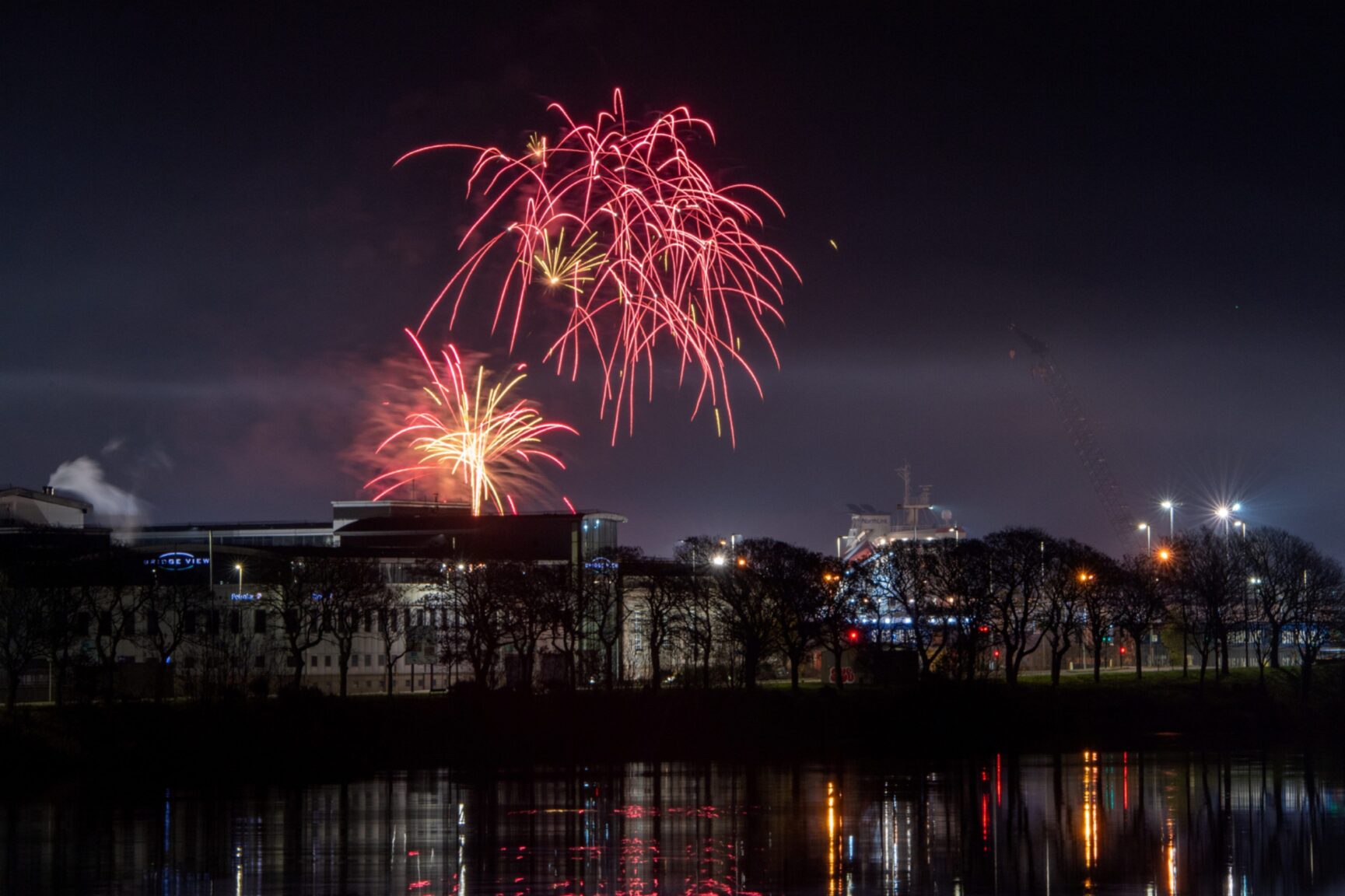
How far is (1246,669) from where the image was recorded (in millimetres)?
94875

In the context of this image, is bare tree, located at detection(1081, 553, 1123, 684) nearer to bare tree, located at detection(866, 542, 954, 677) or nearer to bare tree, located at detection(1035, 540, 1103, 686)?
bare tree, located at detection(1035, 540, 1103, 686)

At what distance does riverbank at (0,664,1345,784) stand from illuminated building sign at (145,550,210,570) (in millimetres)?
30927

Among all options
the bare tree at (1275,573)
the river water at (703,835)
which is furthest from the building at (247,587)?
the bare tree at (1275,573)

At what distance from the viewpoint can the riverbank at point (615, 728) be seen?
51375 mm

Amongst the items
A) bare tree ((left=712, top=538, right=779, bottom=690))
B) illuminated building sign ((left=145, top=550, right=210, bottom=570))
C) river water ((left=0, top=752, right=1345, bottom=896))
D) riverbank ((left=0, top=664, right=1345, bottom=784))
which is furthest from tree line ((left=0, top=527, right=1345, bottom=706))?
river water ((left=0, top=752, right=1345, bottom=896))

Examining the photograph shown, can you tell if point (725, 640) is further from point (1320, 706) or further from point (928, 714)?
point (1320, 706)

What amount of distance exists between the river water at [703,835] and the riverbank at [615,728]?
5083mm

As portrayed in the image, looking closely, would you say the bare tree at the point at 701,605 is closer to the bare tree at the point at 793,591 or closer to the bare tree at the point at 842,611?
the bare tree at the point at 793,591

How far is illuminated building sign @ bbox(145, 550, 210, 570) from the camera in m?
93.9

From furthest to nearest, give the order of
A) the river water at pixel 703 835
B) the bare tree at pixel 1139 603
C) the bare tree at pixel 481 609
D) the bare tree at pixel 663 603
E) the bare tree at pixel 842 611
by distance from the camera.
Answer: the bare tree at pixel 1139 603 < the bare tree at pixel 842 611 < the bare tree at pixel 663 603 < the bare tree at pixel 481 609 < the river water at pixel 703 835

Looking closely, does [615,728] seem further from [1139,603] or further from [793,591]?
[1139,603]

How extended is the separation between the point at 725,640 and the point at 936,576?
12.6 m

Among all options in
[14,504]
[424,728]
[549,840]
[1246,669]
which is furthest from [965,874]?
[14,504]

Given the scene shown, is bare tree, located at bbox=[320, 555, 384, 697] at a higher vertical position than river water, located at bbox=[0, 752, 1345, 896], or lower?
higher
